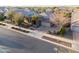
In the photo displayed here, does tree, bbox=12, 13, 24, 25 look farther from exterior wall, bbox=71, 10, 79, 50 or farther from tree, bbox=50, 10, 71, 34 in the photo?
exterior wall, bbox=71, 10, 79, 50

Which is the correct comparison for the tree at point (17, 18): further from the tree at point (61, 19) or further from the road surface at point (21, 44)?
the tree at point (61, 19)

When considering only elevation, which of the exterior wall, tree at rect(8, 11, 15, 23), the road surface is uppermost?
tree at rect(8, 11, 15, 23)

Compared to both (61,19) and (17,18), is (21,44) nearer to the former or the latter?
(17,18)

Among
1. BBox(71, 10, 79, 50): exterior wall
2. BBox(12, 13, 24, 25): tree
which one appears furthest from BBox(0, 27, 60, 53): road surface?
BBox(71, 10, 79, 50): exterior wall

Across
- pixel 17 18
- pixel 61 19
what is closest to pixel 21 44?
pixel 17 18

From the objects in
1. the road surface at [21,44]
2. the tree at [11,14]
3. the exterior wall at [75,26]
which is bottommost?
the road surface at [21,44]

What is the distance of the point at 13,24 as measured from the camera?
2.05 meters

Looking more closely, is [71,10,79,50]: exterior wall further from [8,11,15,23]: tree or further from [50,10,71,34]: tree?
[8,11,15,23]: tree

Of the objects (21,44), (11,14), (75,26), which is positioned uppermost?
(11,14)

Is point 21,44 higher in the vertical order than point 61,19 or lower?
lower

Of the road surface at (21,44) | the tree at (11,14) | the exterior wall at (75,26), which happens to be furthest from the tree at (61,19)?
the tree at (11,14)

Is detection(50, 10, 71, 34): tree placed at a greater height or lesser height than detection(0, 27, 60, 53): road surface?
greater

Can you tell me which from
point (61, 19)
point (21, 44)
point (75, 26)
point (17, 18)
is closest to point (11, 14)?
point (17, 18)
